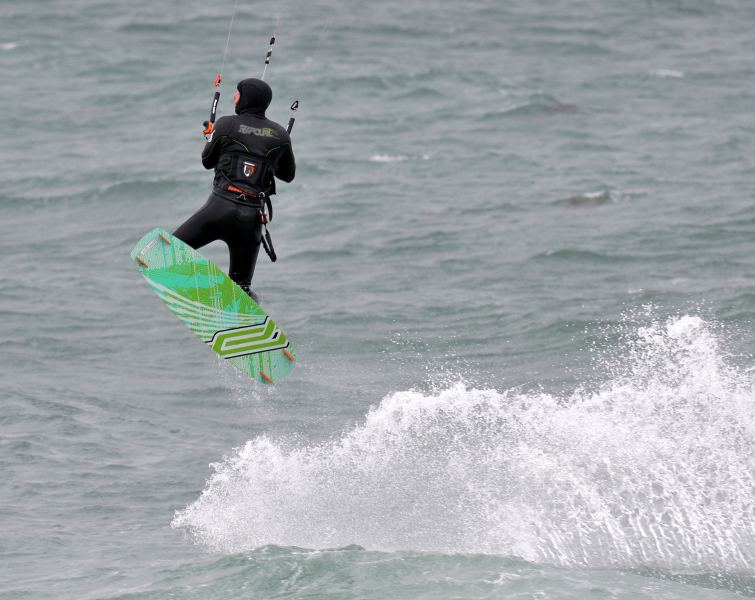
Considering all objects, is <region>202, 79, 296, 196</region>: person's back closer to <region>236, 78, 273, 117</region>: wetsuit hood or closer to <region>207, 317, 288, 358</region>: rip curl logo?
<region>236, 78, 273, 117</region>: wetsuit hood

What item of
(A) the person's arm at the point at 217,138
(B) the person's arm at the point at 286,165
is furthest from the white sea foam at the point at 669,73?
(A) the person's arm at the point at 217,138

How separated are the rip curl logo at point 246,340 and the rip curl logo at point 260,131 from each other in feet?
6.30

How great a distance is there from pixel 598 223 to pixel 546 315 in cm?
545

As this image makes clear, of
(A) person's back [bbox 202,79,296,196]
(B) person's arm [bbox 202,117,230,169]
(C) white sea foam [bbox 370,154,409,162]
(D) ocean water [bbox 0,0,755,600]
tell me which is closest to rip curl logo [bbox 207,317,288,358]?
(A) person's back [bbox 202,79,296,196]

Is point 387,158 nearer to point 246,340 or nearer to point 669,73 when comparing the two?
point 669,73

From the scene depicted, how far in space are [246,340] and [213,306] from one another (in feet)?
1.62

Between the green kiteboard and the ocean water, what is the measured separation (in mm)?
1995

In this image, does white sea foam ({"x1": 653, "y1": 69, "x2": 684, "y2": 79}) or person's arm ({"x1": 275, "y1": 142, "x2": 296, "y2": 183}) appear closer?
person's arm ({"x1": 275, "y1": 142, "x2": 296, "y2": 183})

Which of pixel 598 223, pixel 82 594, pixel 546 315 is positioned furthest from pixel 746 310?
pixel 82 594

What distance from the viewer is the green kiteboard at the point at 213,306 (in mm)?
13008

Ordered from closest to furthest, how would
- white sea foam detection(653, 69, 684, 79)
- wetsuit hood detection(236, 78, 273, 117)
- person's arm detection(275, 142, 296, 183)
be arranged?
wetsuit hood detection(236, 78, 273, 117)
person's arm detection(275, 142, 296, 183)
white sea foam detection(653, 69, 684, 79)

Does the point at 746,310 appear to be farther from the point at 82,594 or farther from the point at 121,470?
the point at 82,594

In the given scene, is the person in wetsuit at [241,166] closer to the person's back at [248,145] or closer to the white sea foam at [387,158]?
the person's back at [248,145]

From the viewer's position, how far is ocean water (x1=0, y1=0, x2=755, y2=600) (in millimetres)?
13734
